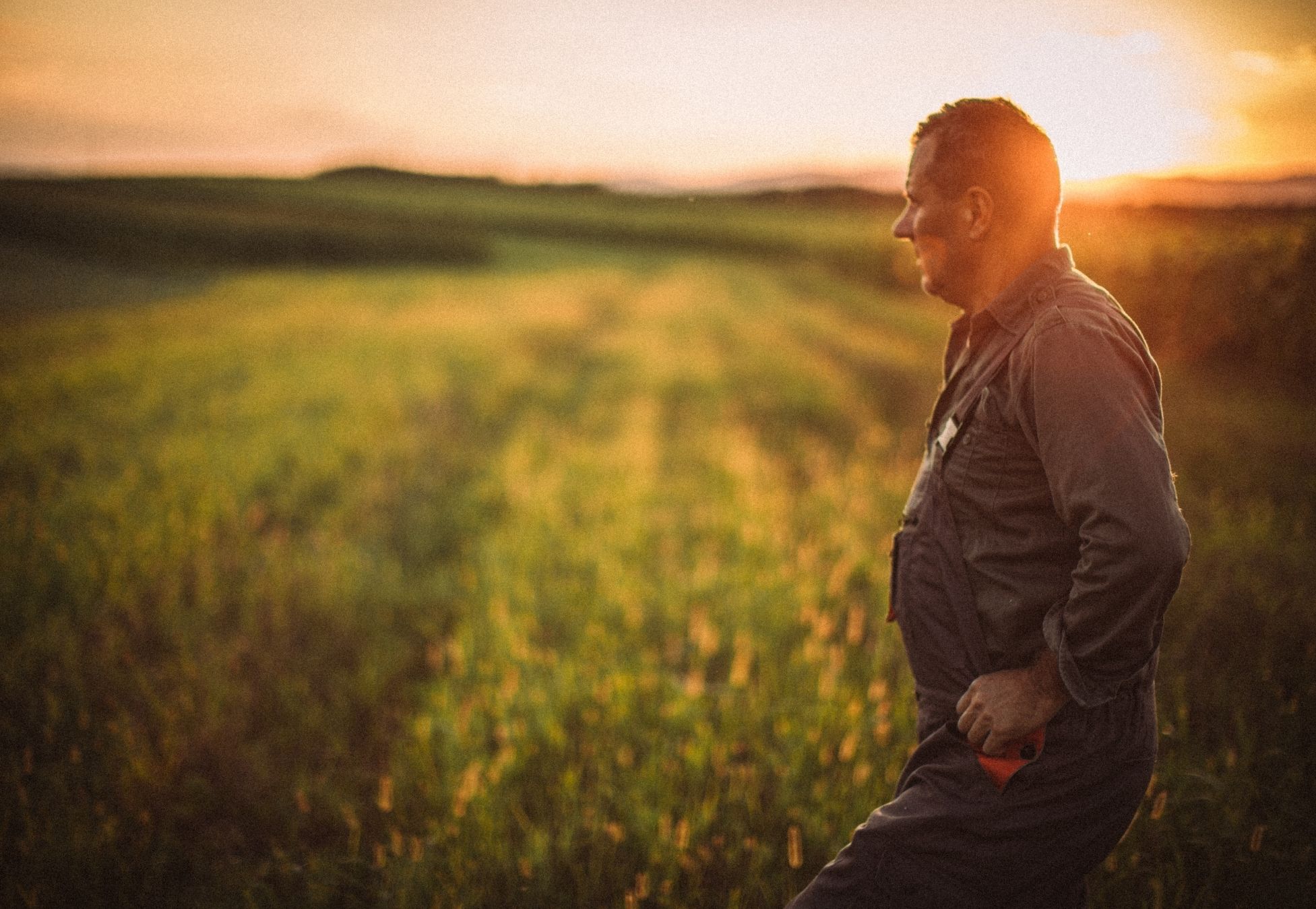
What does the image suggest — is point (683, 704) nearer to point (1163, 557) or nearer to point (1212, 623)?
point (1163, 557)

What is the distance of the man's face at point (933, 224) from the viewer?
1.46 metres

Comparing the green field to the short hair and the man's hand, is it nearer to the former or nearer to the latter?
the short hair

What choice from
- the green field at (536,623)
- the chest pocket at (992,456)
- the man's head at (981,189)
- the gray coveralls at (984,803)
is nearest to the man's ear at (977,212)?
the man's head at (981,189)

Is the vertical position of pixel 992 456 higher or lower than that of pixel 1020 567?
higher

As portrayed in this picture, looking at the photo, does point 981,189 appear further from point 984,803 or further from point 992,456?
point 984,803

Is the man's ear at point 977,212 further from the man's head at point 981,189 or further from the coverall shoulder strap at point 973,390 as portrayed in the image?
the coverall shoulder strap at point 973,390

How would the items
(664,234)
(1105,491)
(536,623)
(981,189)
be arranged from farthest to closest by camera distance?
1. (664,234)
2. (536,623)
3. (981,189)
4. (1105,491)

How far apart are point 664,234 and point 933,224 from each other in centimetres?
6949

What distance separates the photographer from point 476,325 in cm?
1421

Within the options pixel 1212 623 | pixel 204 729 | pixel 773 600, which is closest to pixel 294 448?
pixel 204 729

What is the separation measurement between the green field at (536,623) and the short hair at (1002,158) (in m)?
0.56

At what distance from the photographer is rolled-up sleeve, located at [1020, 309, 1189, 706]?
110 centimetres

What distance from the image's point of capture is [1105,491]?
110cm

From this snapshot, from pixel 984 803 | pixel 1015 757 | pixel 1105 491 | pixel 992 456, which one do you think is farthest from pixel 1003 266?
pixel 984 803
